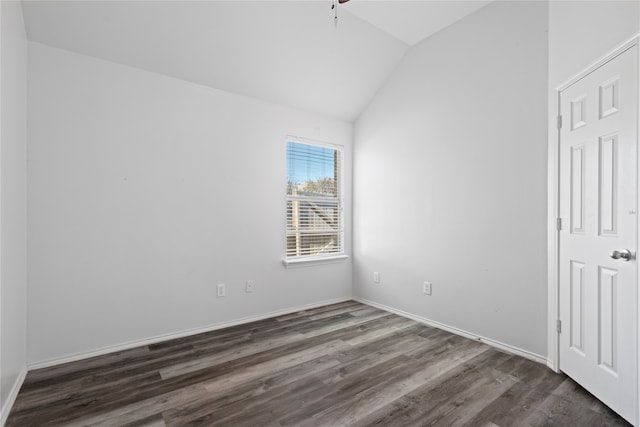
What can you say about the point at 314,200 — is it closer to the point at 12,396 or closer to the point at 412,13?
the point at 412,13

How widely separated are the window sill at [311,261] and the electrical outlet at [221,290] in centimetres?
72

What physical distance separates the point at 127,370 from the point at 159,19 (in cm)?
269

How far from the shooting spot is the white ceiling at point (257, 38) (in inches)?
93.7

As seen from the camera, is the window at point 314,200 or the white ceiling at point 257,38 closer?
the white ceiling at point 257,38

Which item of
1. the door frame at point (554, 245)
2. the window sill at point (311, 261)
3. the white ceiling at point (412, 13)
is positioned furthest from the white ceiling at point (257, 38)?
the window sill at point (311, 261)

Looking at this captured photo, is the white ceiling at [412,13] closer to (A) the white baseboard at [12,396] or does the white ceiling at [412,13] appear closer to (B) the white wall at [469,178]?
(B) the white wall at [469,178]

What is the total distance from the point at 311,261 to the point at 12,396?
2.64m

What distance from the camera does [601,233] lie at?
1898 mm

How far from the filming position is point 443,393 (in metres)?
2.01

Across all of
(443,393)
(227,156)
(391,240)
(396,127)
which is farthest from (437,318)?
(227,156)

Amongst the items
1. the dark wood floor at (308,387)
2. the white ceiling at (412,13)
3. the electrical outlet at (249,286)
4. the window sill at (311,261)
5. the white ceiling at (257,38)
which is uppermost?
the white ceiling at (412,13)

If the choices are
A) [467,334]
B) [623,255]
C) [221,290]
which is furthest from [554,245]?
[221,290]

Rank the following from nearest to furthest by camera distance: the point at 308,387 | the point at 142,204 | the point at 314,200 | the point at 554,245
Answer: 1. the point at 308,387
2. the point at 554,245
3. the point at 142,204
4. the point at 314,200

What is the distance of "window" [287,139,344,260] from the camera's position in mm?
3787
